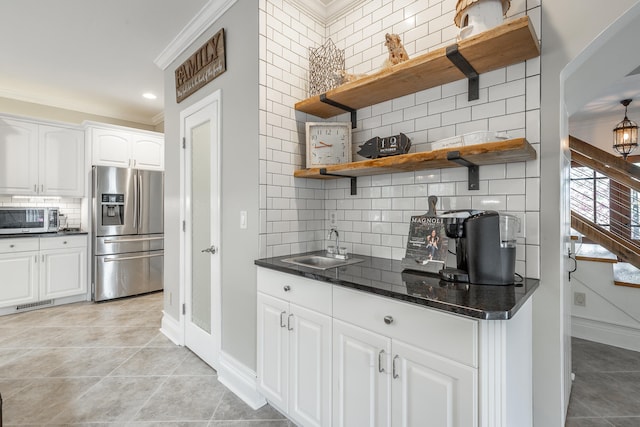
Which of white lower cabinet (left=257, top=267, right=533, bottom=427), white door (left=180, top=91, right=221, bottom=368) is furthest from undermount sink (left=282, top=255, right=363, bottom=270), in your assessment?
white door (left=180, top=91, right=221, bottom=368)

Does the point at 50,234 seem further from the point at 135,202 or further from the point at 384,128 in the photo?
the point at 384,128

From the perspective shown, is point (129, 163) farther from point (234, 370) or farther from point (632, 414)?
point (632, 414)

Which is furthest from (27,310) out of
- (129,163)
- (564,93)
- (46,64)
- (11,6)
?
(564,93)

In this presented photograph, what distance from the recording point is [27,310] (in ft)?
12.4

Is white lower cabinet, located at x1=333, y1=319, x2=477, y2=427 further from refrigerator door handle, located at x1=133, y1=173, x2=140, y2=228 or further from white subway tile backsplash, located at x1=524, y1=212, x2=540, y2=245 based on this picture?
refrigerator door handle, located at x1=133, y1=173, x2=140, y2=228

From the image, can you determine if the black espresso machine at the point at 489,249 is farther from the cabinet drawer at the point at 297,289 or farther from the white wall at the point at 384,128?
the cabinet drawer at the point at 297,289

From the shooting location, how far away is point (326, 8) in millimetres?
2373

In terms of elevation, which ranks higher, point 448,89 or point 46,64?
point 46,64

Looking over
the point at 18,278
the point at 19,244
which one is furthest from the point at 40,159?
the point at 18,278

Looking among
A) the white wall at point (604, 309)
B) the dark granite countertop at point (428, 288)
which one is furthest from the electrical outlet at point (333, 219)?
the white wall at point (604, 309)

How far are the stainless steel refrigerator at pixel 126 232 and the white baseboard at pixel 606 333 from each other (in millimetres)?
5153

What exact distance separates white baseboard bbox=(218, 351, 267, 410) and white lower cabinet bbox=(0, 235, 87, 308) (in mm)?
3074

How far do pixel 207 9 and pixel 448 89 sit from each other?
1.95 meters

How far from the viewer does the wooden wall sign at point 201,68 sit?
7.61 ft
